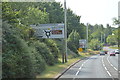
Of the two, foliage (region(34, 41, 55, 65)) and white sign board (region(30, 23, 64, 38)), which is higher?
white sign board (region(30, 23, 64, 38))

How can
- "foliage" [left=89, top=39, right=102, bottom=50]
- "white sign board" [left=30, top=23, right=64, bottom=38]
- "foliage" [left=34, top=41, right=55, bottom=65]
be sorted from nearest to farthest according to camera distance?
"foliage" [left=34, top=41, right=55, bottom=65] → "white sign board" [left=30, top=23, right=64, bottom=38] → "foliage" [left=89, top=39, right=102, bottom=50]

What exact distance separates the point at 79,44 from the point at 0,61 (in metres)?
56.4

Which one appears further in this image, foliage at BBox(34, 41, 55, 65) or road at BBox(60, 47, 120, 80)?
foliage at BBox(34, 41, 55, 65)

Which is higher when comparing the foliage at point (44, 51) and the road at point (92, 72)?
the foliage at point (44, 51)

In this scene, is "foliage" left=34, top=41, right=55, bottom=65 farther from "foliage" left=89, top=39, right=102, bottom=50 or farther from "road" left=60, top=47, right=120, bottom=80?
"foliage" left=89, top=39, right=102, bottom=50

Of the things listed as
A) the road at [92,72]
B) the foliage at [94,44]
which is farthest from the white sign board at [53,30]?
the foliage at [94,44]

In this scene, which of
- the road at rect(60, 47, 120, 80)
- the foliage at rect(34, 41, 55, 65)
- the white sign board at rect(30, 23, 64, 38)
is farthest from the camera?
the white sign board at rect(30, 23, 64, 38)

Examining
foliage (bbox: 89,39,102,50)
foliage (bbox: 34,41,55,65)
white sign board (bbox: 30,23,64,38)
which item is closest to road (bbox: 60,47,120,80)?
foliage (bbox: 34,41,55,65)

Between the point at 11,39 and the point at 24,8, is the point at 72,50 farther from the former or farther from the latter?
the point at 11,39

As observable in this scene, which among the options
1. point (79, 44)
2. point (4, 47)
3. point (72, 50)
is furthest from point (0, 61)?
point (79, 44)

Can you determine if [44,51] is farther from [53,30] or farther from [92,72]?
[53,30]

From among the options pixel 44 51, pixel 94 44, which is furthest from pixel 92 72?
pixel 94 44

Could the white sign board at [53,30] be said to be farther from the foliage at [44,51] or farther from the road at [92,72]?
the foliage at [44,51]

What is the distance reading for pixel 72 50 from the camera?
198 ft
